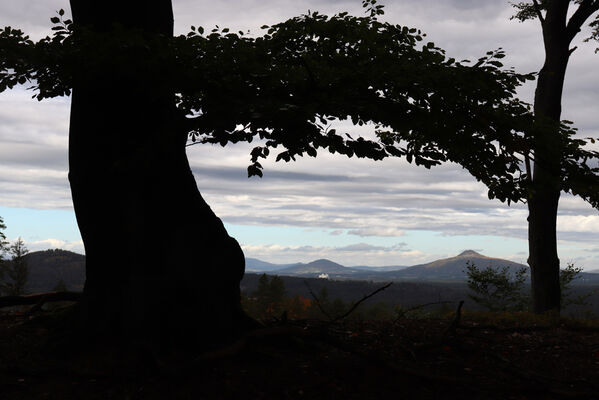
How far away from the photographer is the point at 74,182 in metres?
7.95

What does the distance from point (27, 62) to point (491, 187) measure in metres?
6.75

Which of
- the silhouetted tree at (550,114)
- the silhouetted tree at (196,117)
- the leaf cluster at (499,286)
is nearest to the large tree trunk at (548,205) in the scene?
the silhouetted tree at (550,114)

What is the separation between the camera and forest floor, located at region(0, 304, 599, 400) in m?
6.45

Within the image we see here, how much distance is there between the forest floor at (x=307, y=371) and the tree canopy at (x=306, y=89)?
2.64m

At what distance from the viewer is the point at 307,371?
23.0 feet

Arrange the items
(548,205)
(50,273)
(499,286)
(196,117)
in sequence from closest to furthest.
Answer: (196,117) → (548,205) → (499,286) → (50,273)

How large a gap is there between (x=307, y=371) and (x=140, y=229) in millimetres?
3120

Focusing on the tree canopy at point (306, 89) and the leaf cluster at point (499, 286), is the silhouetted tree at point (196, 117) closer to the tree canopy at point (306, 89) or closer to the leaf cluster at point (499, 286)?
the tree canopy at point (306, 89)

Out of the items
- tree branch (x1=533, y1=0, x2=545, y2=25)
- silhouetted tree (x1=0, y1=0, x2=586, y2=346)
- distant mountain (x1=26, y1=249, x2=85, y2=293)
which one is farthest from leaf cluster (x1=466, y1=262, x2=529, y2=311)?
distant mountain (x1=26, y1=249, x2=85, y2=293)

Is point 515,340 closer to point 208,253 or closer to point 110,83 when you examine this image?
point 208,253

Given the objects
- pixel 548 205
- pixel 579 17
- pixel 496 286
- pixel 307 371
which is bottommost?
Answer: pixel 496 286

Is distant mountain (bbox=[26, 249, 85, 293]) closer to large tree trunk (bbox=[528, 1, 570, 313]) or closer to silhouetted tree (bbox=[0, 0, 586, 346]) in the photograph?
large tree trunk (bbox=[528, 1, 570, 313])

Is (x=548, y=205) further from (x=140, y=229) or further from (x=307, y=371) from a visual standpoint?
(x=140, y=229)

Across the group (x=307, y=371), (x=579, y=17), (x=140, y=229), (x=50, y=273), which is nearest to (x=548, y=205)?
(x=579, y=17)
